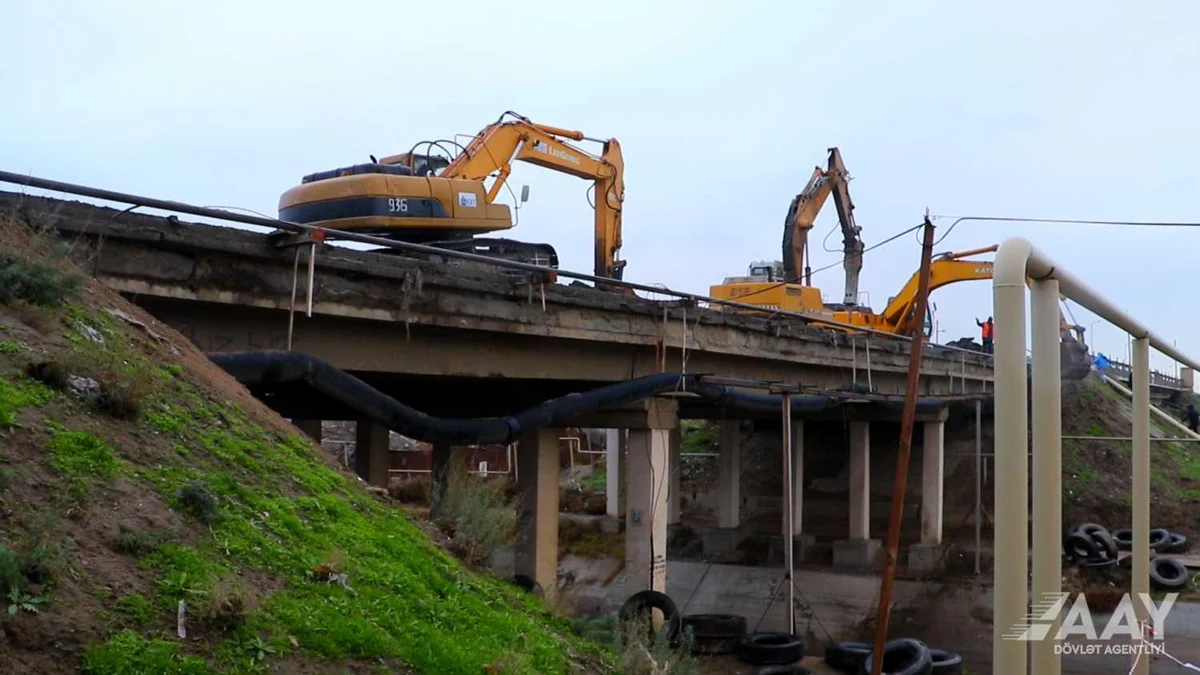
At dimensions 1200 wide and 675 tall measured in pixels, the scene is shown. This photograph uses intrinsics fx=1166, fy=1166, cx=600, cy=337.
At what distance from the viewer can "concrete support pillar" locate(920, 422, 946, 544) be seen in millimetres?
33719

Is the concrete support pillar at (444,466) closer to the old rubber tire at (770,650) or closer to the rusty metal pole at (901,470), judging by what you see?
the old rubber tire at (770,650)

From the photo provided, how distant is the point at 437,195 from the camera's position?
19.1 meters

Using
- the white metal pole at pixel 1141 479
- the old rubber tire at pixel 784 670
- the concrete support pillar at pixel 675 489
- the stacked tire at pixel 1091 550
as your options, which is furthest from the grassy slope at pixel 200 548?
the concrete support pillar at pixel 675 489

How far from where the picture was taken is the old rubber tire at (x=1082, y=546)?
2836 cm

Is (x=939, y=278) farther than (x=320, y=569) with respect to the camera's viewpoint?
Yes

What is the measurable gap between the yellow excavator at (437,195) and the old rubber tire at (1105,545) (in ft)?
51.9

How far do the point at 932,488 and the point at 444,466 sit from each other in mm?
19376

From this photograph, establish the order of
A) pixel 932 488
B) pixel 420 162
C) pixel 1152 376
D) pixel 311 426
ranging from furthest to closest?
pixel 1152 376 < pixel 932 488 < pixel 311 426 < pixel 420 162

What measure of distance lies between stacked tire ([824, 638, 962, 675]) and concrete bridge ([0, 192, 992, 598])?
3.32 m

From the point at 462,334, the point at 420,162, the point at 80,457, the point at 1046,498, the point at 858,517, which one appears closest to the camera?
the point at 1046,498

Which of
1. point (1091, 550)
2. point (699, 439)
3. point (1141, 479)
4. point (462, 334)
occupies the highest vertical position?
point (462, 334)

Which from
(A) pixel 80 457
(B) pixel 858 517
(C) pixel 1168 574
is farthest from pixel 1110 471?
(A) pixel 80 457

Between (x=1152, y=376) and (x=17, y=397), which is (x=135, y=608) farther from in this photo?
(x=1152, y=376)

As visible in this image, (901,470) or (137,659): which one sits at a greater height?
(901,470)
